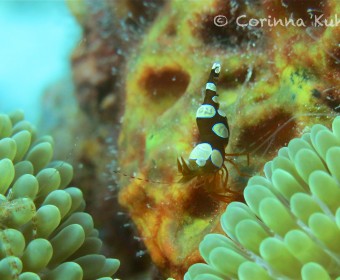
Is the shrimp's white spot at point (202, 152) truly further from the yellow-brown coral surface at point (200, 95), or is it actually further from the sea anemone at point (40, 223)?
the sea anemone at point (40, 223)

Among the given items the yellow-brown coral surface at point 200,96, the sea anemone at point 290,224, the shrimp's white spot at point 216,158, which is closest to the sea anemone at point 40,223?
the yellow-brown coral surface at point 200,96

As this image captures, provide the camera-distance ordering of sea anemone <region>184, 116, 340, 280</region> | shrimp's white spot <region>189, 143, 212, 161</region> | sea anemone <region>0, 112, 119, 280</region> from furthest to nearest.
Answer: shrimp's white spot <region>189, 143, 212, 161</region> < sea anemone <region>0, 112, 119, 280</region> < sea anemone <region>184, 116, 340, 280</region>

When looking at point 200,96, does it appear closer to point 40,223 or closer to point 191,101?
point 191,101

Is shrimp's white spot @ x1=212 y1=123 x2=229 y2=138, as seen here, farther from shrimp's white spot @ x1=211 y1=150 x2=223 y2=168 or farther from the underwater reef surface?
the underwater reef surface

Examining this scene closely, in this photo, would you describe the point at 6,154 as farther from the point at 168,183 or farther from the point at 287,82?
the point at 287,82

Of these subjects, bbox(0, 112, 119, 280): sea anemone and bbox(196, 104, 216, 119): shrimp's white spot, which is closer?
bbox(0, 112, 119, 280): sea anemone

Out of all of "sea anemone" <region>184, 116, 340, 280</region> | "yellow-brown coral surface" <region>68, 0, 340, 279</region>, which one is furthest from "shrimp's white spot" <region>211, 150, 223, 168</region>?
"sea anemone" <region>184, 116, 340, 280</region>

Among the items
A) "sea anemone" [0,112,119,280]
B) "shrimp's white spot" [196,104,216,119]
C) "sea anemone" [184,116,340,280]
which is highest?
"shrimp's white spot" [196,104,216,119]
